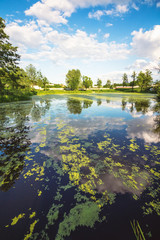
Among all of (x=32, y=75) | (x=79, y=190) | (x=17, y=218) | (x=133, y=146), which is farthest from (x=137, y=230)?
(x=32, y=75)

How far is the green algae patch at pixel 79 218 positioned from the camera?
2721mm

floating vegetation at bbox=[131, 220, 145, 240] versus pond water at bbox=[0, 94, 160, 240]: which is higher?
pond water at bbox=[0, 94, 160, 240]

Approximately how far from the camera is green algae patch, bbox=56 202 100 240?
2.72 meters

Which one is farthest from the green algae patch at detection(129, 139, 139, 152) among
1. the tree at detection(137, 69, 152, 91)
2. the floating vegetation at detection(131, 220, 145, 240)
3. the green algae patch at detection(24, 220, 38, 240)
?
the tree at detection(137, 69, 152, 91)

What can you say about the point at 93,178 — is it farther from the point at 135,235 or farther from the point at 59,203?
the point at 135,235

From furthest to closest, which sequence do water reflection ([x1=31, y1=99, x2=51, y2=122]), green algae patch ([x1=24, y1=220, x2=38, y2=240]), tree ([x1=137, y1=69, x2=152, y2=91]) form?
tree ([x1=137, y1=69, x2=152, y2=91]) → water reflection ([x1=31, y1=99, x2=51, y2=122]) → green algae patch ([x1=24, y1=220, x2=38, y2=240])

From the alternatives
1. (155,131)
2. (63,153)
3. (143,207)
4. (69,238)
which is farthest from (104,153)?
(155,131)

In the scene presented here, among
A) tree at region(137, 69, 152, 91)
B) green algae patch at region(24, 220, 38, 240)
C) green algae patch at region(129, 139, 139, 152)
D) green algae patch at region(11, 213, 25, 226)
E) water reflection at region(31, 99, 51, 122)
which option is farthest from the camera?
tree at region(137, 69, 152, 91)

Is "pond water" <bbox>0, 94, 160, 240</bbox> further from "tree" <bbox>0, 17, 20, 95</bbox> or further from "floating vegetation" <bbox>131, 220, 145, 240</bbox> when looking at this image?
"tree" <bbox>0, 17, 20, 95</bbox>

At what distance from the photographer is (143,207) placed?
3213 mm

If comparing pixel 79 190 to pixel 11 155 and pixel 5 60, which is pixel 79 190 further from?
pixel 5 60

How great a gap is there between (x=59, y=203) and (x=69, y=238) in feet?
3.12

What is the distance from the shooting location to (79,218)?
2969 mm

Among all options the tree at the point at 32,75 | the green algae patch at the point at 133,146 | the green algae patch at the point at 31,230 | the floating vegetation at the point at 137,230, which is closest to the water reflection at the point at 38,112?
the green algae patch at the point at 133,146
